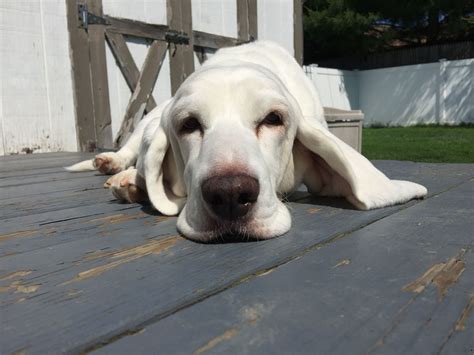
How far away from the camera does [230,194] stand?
1.46 m

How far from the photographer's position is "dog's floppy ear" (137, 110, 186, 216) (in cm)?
199

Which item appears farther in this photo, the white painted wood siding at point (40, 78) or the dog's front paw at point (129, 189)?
the white painted wood siding at point (40, 78)

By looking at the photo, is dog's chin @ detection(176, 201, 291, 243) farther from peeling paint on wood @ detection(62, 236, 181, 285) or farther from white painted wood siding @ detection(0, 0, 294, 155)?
white painted wood siding @ detection(0, 0, 294, 155)

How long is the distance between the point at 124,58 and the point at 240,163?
17.7 feet

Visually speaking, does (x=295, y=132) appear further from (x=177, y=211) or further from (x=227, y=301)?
(x=227, y=301)

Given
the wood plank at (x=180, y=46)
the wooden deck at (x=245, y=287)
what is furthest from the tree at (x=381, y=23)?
the wooden deck at (x=245, y=287)

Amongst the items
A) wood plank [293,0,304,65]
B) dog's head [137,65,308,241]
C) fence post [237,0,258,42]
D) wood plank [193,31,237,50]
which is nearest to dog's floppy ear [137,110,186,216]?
dog's head [137,65,308,241]

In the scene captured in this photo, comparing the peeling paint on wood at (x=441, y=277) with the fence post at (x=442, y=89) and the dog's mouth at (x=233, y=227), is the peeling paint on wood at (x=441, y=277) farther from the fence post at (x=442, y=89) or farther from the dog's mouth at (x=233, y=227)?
the fence post at (x=442, y=89)

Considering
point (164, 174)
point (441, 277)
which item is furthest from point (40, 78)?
point (441, 277)

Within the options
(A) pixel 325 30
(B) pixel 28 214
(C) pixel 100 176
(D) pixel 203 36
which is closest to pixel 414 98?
(A) pixel 325 30

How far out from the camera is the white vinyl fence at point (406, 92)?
16.1 metres

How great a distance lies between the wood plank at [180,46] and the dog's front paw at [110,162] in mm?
4214

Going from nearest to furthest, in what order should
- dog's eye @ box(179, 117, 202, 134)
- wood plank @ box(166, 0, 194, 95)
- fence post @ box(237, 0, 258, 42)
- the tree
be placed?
dog's eye @ box(179, 117, 202, 134)
wood plank @ box(166, 0, 194, 95)
fence post @ box(237, 0, 258, 42)
the tree

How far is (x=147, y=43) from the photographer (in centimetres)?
687
